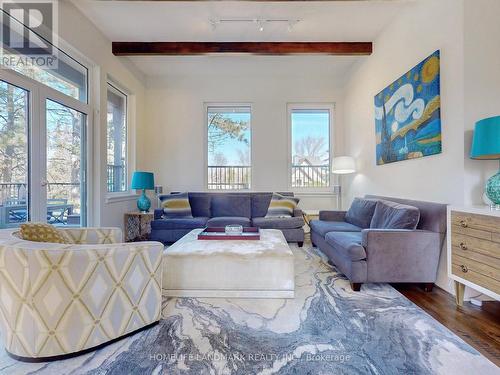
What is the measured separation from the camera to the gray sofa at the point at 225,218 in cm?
408

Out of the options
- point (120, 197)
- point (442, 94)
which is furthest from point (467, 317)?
point (120, 197)

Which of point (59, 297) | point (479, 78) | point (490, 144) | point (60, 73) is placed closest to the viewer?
point (59, 297)

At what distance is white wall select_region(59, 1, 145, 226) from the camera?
3.14 metres

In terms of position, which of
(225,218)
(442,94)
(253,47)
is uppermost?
(253,47)

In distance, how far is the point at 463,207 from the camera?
82.0 inches

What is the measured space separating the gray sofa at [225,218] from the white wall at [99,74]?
71 cm

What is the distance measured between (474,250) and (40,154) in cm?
410

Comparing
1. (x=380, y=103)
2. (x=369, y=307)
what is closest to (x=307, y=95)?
(x=380, y=103)

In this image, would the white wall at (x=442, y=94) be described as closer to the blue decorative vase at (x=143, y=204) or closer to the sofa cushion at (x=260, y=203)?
the sofa cushion at (x=260, y=203)

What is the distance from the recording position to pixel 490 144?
6.34ft

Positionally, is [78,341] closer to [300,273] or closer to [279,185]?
[300,273]

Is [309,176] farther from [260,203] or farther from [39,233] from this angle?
[39,233]

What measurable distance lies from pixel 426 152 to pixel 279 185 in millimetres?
2876

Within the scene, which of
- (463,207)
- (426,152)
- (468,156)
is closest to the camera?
(463,207)
